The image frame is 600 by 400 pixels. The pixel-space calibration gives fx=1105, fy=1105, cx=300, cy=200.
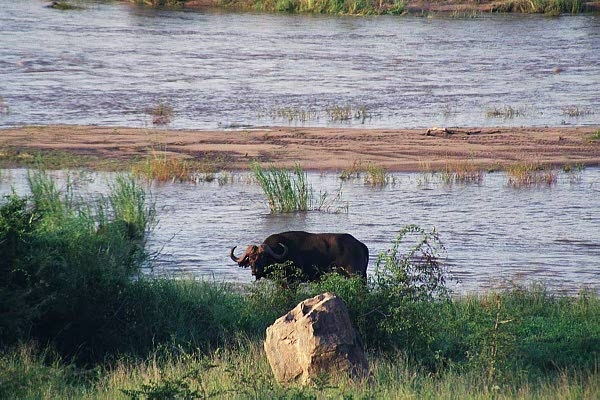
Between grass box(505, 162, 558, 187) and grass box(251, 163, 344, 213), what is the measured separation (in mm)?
3674

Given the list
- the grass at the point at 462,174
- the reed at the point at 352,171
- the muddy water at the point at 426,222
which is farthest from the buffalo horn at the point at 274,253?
the grass at the point at 462,174

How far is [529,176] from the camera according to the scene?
1922 cm

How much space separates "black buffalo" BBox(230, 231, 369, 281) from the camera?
11117mm

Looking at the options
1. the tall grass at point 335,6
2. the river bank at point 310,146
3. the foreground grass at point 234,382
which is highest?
the foreground grass at point 234,382

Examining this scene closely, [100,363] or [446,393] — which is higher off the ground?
[446,393]

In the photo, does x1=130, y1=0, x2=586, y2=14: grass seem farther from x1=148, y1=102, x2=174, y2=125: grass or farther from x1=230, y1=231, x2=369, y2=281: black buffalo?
x1=230, y1=231, x2=369, y2=281: black buffalo

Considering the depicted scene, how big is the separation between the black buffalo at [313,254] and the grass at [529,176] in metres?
8.24

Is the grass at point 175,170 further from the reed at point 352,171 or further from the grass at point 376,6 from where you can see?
the grass at point 376,6

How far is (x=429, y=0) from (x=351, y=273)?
3656 cm

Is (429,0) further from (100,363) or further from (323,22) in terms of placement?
(100,363)

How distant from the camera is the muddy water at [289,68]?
25297mm

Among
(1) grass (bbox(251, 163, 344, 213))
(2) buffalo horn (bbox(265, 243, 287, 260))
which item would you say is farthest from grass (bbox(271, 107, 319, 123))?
(2) buffalo horn (bbox(265, 243, 287, 260))

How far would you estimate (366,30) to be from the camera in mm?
40781

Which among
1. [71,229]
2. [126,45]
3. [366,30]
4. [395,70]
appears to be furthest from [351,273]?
[366,30]
